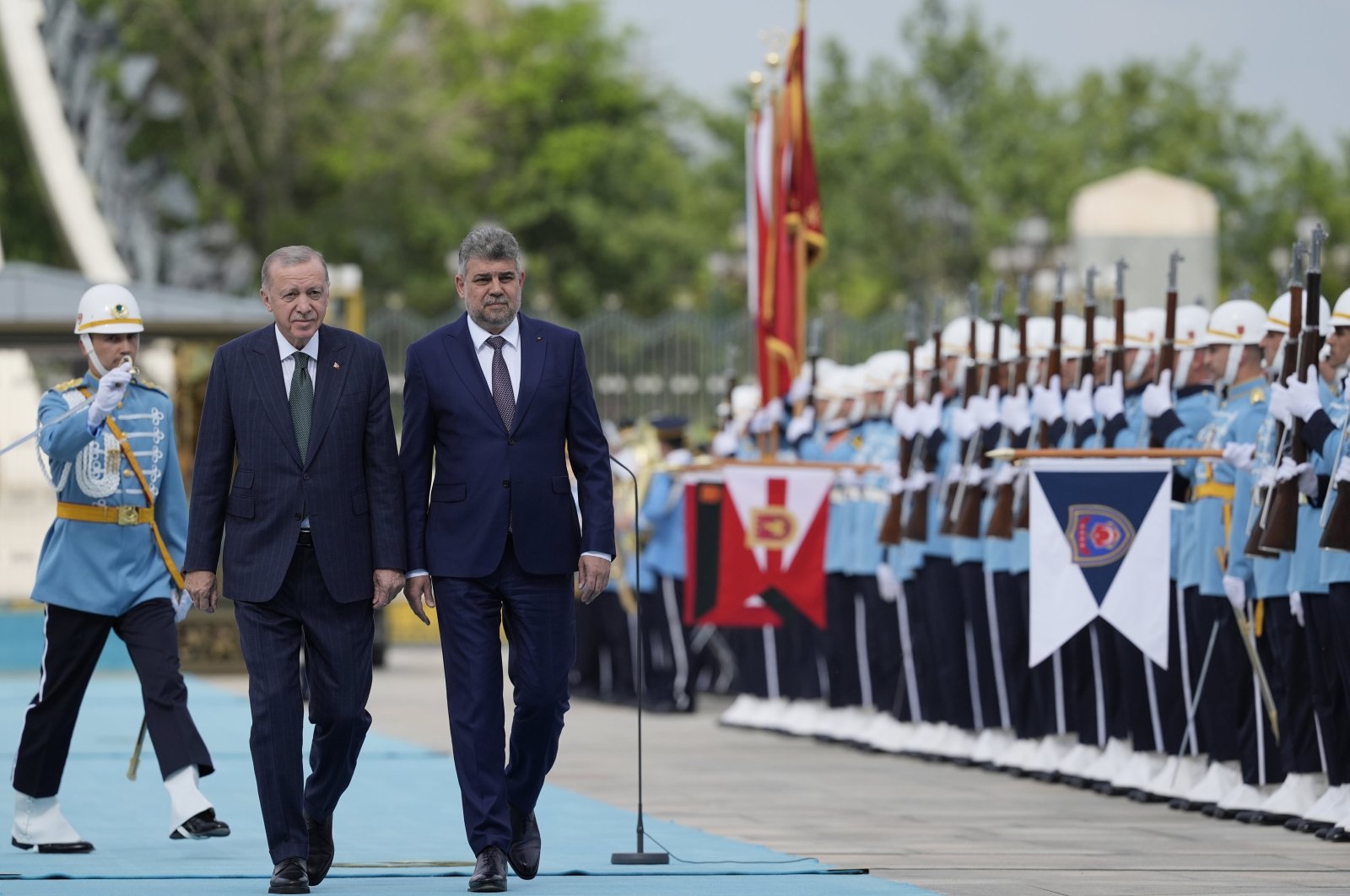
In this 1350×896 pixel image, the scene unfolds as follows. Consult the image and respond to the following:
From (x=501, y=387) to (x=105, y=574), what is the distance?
1984 mm

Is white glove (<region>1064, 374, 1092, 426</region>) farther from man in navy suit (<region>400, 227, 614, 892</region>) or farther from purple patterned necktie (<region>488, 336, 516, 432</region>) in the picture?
purple patterned necktie (<region>488, 336, 516, 432</region>)

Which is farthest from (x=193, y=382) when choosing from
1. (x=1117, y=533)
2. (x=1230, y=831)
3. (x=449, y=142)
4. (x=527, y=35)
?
(x=527, y=35)

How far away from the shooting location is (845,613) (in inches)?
593

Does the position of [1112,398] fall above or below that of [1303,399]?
below

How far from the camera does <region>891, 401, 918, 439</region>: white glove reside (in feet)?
45.4

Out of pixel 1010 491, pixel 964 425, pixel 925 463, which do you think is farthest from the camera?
pixel 925 463

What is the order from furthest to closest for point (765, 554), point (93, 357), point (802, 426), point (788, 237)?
point (788, 237) → point (802, 426) → point (765, 554) → point (93, 357)

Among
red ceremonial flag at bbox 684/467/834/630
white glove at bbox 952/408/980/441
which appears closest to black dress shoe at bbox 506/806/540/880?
white glove at bbox 952/408/980/441

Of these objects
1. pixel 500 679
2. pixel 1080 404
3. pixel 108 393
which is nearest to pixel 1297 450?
pixel 1080 404

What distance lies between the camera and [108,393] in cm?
903

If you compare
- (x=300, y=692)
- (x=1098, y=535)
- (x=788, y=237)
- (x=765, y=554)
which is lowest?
(x=765, y=554)

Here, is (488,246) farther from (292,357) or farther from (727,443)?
(727,443)

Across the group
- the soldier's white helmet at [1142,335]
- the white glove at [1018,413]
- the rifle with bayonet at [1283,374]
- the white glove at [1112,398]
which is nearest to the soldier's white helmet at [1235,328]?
the soldier's white helmet at [1142,335]

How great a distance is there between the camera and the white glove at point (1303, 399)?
31.3ft
